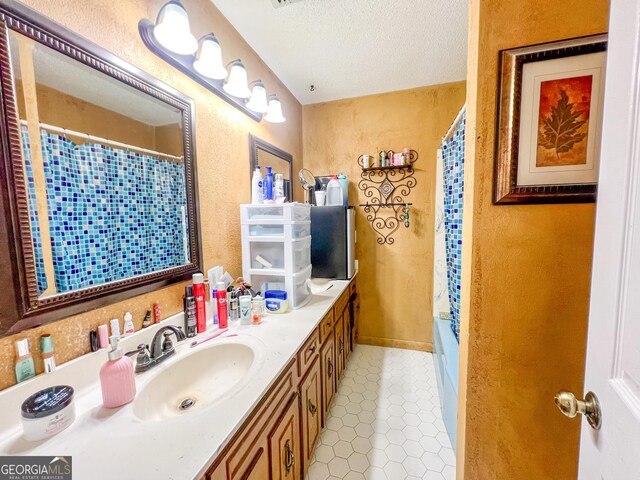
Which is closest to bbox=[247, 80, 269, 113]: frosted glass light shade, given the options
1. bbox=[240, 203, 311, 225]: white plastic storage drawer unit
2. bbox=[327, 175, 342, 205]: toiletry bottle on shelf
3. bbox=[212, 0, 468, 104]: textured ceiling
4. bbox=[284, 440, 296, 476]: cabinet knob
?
bbox=[212, 0, 468, 104]: textured ceiling

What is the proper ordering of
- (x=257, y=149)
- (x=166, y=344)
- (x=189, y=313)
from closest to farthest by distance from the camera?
(x=166, y=344)
(x=189, y=313)
(x=257, y=149)

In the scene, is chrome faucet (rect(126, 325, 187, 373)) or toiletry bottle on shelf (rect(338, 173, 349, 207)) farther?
toiletry bottle on shelf (rect(338, 173, 349, 207))

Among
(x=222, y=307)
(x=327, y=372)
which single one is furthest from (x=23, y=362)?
(x=327, y=372)

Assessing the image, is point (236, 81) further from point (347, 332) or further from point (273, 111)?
point (347, 332)

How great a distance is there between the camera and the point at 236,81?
1396mm

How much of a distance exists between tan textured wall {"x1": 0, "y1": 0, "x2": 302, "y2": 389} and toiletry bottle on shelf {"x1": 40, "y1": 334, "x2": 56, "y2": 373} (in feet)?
0.06

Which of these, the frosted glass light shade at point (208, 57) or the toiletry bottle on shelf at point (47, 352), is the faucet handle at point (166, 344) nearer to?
the toiletry bottle on shelf at point (47, 352)

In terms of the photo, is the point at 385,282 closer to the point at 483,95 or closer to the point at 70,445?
the point at 483,95

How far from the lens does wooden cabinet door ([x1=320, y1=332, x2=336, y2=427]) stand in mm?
1490

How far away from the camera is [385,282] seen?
2543 mm

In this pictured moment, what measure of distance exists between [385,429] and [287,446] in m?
0.88

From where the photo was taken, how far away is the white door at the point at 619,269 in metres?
0.42

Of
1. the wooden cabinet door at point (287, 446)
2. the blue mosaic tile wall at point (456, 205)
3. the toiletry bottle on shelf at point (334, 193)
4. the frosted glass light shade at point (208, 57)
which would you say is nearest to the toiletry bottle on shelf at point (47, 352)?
the wooden cabinet door at point (287, 446)

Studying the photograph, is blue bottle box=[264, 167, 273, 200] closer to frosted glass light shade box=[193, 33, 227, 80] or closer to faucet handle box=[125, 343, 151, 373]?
frosted glass light shade box=[193, 33, 227, 80]
